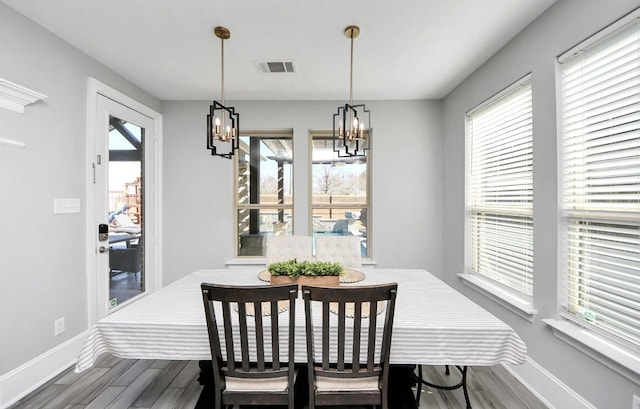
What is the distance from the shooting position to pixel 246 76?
9.99 feet

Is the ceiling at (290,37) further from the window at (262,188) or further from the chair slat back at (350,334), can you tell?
the chair slat back at (350,334)

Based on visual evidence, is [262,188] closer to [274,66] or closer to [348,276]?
[274,66]

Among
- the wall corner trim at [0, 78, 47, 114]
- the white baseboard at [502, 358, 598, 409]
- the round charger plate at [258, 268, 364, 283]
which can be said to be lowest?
the white baseboard at [502, 358, 598, 409]

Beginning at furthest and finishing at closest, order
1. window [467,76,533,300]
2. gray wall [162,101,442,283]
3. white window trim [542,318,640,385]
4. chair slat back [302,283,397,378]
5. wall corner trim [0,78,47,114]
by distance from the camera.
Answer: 1. gray wall [162,101,442,283]
2. window [467,76,533,300]
3. wall corner trim [0,78,47,114]
4. white window trim [542,318,640,385]
5. chair slat back [302,283,397,378]

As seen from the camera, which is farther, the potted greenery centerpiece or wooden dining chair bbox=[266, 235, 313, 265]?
wooden dining chair bbox=[266, 235, 313, 265]

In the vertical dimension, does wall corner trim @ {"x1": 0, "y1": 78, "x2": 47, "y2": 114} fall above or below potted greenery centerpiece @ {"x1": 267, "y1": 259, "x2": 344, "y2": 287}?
above

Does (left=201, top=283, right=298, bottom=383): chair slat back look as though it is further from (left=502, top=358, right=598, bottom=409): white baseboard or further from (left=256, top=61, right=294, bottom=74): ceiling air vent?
(left=256, top=61, right=294, bottom=74): ceiling air vent

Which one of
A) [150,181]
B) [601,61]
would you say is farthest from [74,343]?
[601,61]

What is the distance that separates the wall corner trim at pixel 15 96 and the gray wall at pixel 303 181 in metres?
1.71

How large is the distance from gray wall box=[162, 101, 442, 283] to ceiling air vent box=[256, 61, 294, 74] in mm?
868

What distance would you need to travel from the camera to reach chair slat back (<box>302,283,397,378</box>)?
1.30m

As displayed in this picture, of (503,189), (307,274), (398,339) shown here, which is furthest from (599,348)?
(307,274)

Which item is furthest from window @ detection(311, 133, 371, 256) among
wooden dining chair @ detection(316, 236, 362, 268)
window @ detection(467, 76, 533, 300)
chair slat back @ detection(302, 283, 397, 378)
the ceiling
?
chair slat back @ detection(302, 283, 397, 378)

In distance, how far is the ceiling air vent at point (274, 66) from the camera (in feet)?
9.05
